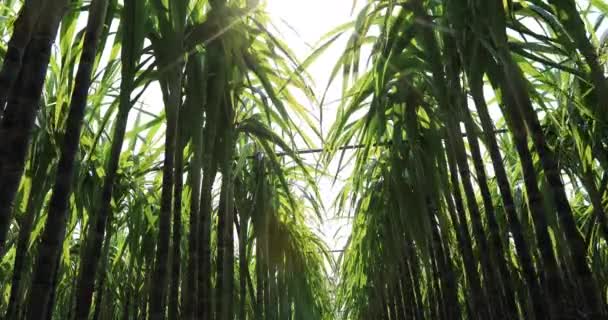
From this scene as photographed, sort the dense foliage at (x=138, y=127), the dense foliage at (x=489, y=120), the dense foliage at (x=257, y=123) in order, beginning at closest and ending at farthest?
the dense foliage at (x=138, y=127) < the dense foliage at (x=257, y=123) < the dense foliage at (x=489, y=120)

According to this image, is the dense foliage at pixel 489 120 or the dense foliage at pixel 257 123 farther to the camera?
the dense foliage at pixel 489 120

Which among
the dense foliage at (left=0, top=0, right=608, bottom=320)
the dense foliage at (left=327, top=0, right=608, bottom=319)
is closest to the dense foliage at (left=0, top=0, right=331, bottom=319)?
the dense foliage at (left=0, top=0, right=608, bottom=320)

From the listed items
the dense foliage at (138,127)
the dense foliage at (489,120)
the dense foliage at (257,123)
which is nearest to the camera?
the dense foliage at (138,127)

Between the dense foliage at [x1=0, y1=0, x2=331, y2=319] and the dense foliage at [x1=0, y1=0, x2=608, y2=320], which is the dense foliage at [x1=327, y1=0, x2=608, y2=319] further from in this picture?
the dense foliage at [x1=0, y1=0, x2=331, y2=319]

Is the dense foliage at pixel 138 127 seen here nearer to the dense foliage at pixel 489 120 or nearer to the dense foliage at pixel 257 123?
the dense foliage at pixel 257 123

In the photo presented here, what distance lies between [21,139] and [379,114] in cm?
239

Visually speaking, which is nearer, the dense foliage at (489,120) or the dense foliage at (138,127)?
the dense foliage at (138,127)

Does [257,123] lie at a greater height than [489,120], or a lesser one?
greater

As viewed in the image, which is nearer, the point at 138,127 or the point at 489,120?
the point at 489,120

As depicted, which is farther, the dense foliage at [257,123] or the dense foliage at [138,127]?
the dense foliage at [257,123]

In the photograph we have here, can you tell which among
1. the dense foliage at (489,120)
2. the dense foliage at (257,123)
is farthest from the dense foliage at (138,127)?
the dense foliage at (489,120)

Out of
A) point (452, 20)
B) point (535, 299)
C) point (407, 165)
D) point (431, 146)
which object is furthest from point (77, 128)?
point (407, 165)

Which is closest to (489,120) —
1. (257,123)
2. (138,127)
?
(257,123)

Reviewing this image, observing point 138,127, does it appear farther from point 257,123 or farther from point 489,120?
point 489,120
